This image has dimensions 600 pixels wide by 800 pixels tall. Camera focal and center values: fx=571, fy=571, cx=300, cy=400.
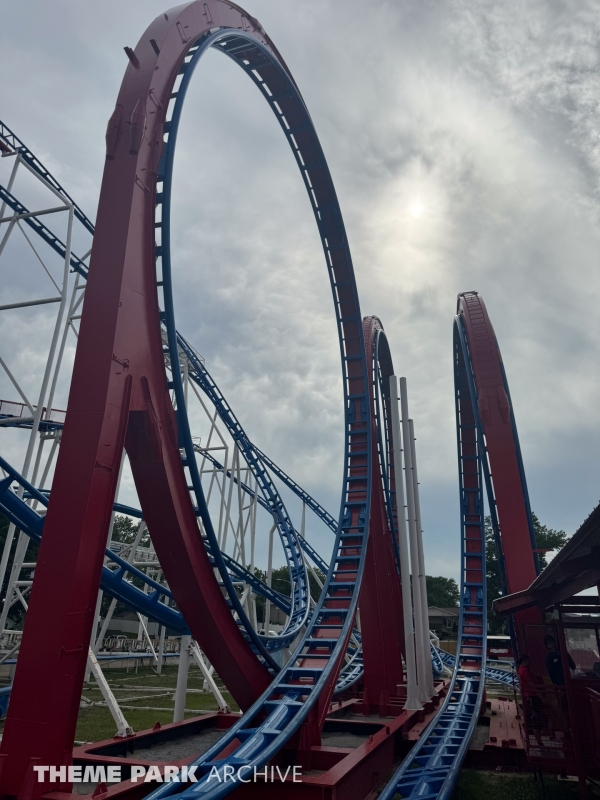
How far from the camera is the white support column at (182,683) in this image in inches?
312

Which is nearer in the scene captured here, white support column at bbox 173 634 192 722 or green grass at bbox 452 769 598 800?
green grass at bbox 452 769 598 800

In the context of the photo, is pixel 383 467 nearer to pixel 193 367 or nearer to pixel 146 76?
pixel 193 367

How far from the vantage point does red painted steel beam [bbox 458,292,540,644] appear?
10.1m

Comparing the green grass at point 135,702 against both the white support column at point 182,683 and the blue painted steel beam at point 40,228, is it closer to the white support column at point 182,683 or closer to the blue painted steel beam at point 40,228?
the white support column at point 182,683

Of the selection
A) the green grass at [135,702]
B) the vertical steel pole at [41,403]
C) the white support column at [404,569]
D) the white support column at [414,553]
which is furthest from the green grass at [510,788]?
the vertical steel pole at [41,403]

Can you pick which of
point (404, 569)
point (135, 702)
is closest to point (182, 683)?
point (404, 569)

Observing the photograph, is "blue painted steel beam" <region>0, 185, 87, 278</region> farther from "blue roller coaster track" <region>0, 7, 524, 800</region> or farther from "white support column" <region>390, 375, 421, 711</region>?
"white support column" <region>390, 375, 421, 711</region>

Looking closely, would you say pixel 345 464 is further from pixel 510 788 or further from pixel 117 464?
pixel 117 464

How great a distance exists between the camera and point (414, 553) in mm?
10008

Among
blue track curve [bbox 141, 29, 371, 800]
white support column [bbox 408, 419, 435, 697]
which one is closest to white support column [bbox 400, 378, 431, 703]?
white support column [bbox 408, 419, 435, 697]

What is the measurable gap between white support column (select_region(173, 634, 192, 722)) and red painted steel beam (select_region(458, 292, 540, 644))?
18.1 ft

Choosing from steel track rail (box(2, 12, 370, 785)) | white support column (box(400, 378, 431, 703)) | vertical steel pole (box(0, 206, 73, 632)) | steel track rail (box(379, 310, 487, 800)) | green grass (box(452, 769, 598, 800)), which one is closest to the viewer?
steel track rail (box(2, 12, 370, 785))

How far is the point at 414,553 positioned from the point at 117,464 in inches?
273

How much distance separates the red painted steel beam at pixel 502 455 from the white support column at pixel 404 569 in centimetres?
193
